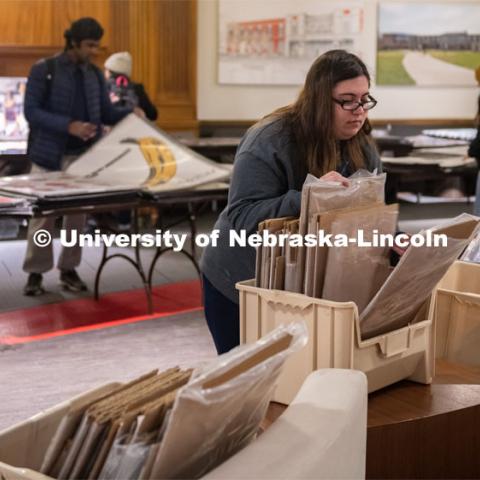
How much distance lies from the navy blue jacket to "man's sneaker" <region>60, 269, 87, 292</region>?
26.7 inches

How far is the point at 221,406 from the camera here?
122 centimetres

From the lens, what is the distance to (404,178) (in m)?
6.59

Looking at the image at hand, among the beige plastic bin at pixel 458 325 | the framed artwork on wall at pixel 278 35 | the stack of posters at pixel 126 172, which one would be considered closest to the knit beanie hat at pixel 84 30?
the stack of posters at pixel 126 172

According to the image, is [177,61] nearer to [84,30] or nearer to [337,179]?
[84,30]

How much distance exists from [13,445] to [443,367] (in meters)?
1.18

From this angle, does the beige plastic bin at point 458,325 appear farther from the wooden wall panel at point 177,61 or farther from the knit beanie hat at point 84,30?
the wooden wall panel at point 177,61

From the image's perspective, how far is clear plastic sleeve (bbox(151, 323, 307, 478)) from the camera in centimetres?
117

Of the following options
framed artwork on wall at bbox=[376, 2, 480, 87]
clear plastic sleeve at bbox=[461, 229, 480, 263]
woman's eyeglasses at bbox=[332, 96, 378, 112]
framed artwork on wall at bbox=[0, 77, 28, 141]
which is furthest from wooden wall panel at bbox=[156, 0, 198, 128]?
woman's eyeglasses at bbox=[332, 96, 378, 112]

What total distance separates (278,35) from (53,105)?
14.7 feet

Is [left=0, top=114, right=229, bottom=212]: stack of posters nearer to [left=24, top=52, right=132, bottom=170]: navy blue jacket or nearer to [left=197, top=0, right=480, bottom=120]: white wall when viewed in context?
[left=24, top=52, right=132, bottom=170]: navy blue jacket

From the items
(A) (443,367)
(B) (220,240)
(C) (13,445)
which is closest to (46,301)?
(B) (220,240)

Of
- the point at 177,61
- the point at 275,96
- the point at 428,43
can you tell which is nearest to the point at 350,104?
the point at 177,61

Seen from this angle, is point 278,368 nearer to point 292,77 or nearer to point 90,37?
point 90,37

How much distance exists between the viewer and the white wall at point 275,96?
9.45 metres
